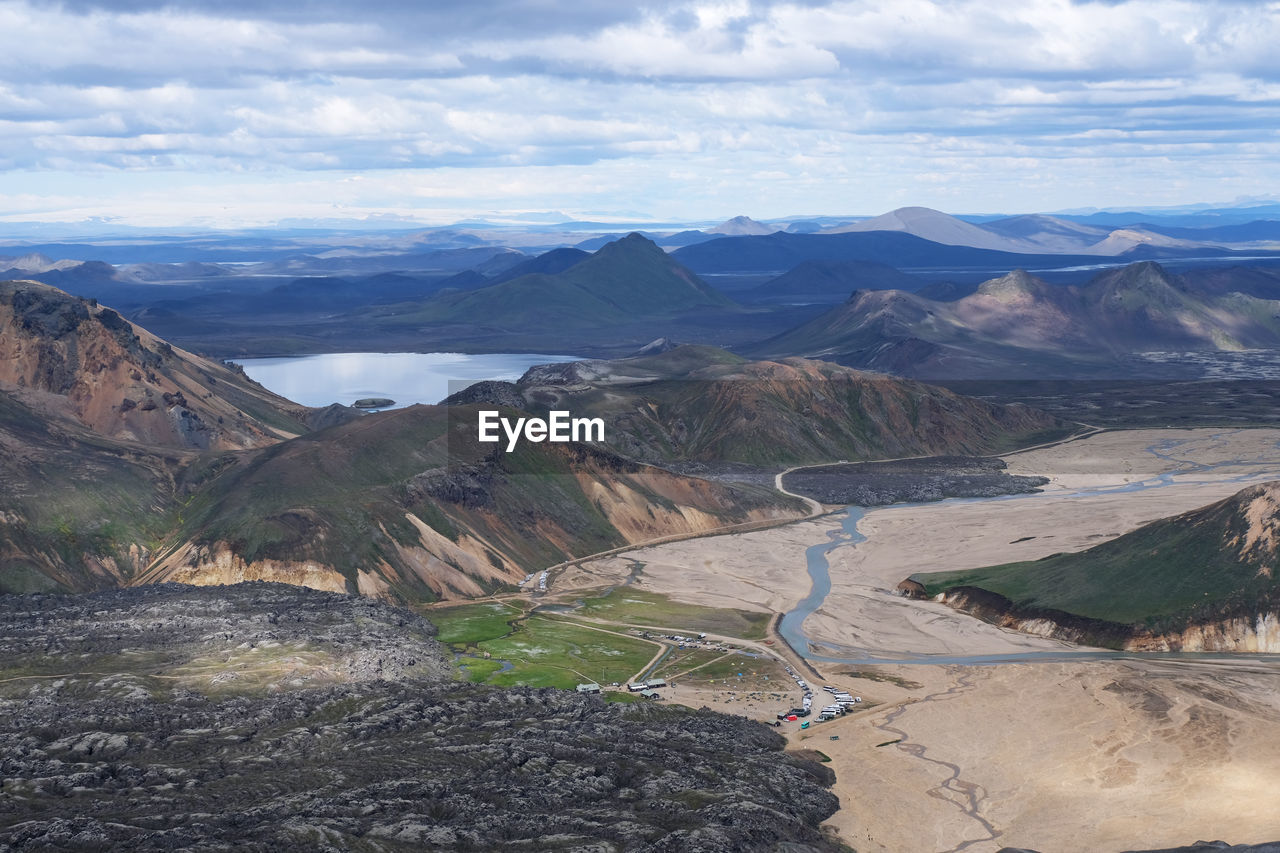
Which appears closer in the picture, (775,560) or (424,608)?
(424,608)

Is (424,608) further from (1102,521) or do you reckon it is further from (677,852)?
(1102,521)

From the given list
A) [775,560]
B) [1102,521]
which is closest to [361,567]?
[775,560]

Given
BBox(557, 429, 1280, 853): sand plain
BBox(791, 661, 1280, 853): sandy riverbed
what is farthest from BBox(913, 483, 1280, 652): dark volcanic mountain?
BBox(791, 661, 1280, 853): sandy riverbed

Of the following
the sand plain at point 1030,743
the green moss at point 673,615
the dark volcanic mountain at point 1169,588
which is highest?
the dark volcanic mountain at point 1169,588

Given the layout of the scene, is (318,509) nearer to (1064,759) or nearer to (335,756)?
(335,756)

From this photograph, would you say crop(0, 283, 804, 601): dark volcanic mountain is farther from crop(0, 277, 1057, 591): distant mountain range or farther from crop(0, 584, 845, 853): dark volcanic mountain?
crop(0, 584, 845, 853): dark volcanic mountain

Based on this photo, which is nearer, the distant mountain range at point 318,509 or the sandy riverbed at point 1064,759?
the sandy riverbed at point 1064,759

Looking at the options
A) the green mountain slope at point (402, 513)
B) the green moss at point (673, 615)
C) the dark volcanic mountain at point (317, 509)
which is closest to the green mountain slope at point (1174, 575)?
the green moss at point (673, 615)

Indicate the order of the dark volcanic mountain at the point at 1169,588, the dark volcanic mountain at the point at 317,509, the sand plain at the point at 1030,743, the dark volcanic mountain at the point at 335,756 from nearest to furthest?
the dark volcanic mountain at the point at 335,756
the sand plain at the point at 1030,743
the dark volcanic mountain at the point at 1169,588
the dark volcanic mountain at the point at 317,509

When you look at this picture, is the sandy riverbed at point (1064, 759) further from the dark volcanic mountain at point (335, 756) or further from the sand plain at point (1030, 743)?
the dark volcanic mountain at point (335, 756)
